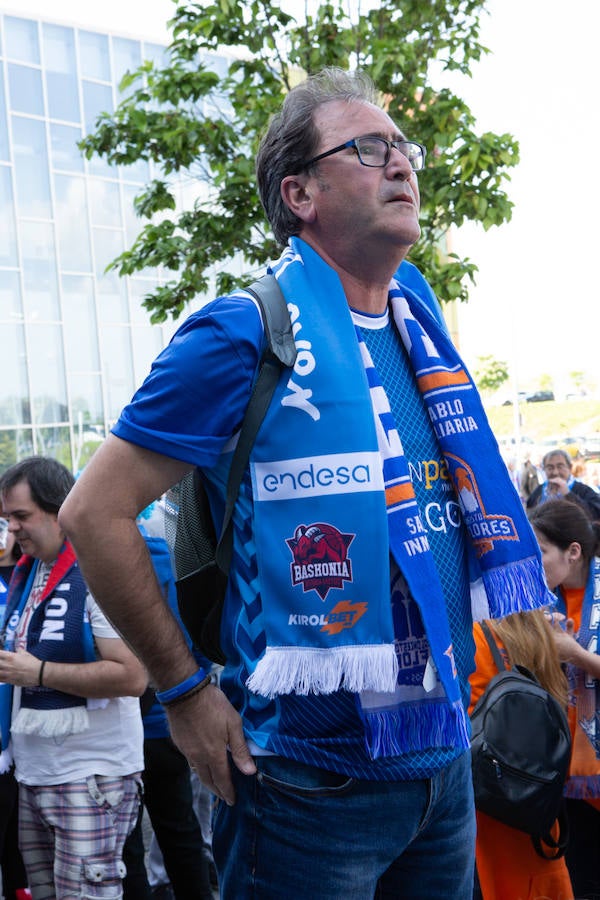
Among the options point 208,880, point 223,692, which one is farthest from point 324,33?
point 223,692

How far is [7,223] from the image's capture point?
20.8 meters

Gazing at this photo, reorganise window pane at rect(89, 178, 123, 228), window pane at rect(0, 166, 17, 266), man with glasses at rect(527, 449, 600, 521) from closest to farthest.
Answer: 1. man with glasses at rect(527, 449, 600, 521)
2. window pane at rect(0, 166, 17, 266)
3. window pane at rect(89, 178, 123, 228)

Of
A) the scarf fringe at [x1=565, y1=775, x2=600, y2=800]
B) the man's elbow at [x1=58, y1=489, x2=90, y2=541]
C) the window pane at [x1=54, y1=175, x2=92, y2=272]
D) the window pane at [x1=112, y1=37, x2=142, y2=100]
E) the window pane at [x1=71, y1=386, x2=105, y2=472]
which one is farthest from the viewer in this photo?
the window pane at [x1=112, y1=37, x2=142, y2=100]

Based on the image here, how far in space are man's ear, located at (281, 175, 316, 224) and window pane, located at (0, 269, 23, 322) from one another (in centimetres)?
1964

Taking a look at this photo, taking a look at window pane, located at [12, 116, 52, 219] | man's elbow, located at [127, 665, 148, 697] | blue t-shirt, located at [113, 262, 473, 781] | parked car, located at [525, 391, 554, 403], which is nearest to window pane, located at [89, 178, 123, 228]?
window pane, located at [12, 116, 52, 219]

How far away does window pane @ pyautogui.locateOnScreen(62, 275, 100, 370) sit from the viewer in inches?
847

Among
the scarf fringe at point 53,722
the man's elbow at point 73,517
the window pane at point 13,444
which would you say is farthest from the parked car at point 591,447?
the man's elbow at point 73,517

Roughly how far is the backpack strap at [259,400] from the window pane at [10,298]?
19972 mm

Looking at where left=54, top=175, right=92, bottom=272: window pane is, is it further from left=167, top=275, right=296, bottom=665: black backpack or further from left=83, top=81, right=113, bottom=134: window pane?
left=167, top=275, right=296, bottom=665: black backpack

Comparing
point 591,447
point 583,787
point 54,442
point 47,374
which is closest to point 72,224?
point 47,374

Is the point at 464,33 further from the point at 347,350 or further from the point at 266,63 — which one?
the point at 347,350


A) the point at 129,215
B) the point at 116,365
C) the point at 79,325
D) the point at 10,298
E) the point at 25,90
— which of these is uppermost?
the point at 25,90

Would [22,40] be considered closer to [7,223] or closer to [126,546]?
[7,223]

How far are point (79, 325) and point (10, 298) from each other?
5.53 feet
